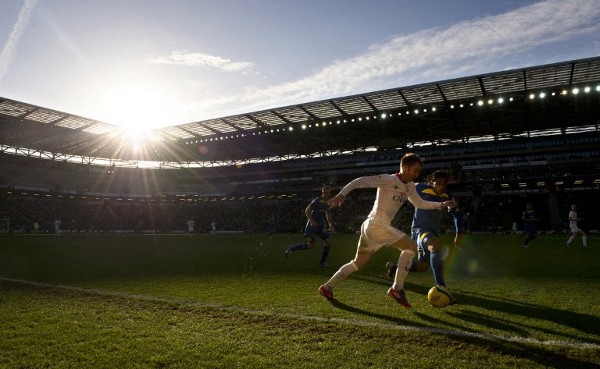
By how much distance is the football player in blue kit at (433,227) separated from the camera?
275 inches

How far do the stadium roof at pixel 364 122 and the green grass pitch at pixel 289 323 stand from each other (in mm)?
28506

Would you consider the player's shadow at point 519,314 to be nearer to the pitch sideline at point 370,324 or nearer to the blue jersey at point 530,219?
the pitch sideline at point 370,324

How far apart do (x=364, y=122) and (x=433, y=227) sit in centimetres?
3579

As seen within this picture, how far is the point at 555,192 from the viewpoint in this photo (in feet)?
142

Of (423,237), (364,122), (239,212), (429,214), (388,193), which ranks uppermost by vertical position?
(364,122)

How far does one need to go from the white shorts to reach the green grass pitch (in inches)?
37.0

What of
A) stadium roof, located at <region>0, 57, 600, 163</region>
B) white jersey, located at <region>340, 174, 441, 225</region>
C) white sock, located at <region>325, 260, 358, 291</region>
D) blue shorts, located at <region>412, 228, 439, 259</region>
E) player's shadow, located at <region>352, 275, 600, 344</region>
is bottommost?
player's shadow, located at <region>352, 275, 600, 344</region>

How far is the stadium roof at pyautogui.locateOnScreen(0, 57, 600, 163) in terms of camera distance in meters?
33.6

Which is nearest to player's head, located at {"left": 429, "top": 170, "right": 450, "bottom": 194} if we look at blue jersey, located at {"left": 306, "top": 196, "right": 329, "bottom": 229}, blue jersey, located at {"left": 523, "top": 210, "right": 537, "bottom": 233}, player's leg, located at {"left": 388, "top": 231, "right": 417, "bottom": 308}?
player's leg, located at {"left": 388, "top": 231, "right": 417, "bottom": 308}

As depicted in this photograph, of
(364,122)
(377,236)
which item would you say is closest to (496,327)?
(377,236)

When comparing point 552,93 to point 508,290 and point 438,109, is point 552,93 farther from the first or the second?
point 508,290

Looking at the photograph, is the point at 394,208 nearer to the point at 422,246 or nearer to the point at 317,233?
the point at 422,246

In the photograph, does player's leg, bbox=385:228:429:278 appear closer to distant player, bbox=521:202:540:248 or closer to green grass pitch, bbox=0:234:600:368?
green grass pitch, bbox=0:234:600:368

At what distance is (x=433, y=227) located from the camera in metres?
7.37
